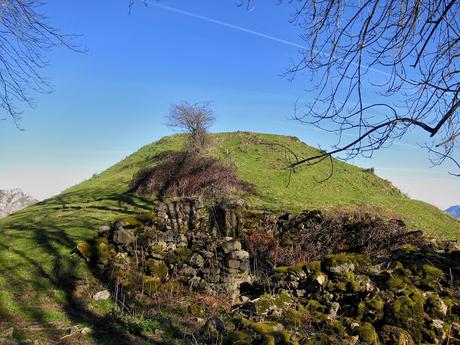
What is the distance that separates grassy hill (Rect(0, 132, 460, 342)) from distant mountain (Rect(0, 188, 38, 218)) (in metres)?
18.3

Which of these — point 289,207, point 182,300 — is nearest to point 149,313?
point 182,300

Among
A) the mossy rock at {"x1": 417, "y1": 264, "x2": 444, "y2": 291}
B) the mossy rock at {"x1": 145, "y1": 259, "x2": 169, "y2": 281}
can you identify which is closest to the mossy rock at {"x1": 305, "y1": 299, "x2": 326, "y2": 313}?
the mossy rock at {"x1": 417, "y1": 264, "x2": 444, "y2": 291}

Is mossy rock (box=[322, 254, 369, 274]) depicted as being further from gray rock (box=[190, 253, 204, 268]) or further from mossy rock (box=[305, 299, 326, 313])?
→ gray rock (box=[190, 253, 204, 268])

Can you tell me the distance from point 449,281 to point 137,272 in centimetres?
671

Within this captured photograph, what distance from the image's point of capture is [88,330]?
7.02 m

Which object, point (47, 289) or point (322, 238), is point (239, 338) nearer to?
point (47, 289)

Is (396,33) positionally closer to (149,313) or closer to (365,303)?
(365,303)

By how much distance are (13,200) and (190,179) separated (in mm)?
34068

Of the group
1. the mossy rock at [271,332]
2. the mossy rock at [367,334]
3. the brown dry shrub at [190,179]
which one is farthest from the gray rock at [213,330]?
the brown dry shrub at [190,179]

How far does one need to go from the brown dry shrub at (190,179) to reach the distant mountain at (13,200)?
2918 cm

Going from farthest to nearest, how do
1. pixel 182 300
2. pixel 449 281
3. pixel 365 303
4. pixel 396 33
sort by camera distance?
pixel 182 300, pixel 449 281, pixel 365 303, pixel 396 33

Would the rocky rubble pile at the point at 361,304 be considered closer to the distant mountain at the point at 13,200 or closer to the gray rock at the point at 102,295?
the gray rock at the point at 102,295

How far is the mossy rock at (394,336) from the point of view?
588 cm

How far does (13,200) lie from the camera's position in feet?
152
